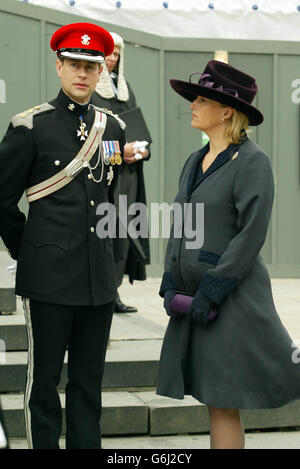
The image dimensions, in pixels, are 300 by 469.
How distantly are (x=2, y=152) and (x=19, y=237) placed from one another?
1.32 ft

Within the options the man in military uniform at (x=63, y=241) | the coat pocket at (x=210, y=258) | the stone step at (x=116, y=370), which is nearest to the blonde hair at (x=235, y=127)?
the coat pocket at (x=210, y=258)

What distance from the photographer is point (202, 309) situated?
4250 millimetres

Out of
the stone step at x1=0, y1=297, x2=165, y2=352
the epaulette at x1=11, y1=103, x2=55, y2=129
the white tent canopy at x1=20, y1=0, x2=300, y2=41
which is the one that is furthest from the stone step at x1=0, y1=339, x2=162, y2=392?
the white tent canopy at x1=20, y1=0, x2=300, y2=41

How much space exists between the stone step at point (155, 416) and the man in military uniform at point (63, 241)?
103 cm

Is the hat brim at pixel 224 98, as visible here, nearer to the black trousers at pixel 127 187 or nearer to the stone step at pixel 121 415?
the stone step at pixel 121 415

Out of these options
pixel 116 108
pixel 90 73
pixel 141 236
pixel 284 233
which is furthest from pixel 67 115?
pixel 284 233

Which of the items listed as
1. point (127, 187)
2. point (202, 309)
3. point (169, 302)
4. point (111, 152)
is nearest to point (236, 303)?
point (202, 309)

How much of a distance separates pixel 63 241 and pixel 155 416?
164 cm

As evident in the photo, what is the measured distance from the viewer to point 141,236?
7.49m

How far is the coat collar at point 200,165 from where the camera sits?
4406mm

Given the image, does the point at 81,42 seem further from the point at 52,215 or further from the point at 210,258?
the point at 210,258

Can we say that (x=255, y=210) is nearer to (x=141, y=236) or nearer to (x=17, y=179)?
(x=17, y=179)

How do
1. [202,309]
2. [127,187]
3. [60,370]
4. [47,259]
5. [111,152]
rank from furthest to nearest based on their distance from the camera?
[127,187], [111,152], [60,370], [47,259], [202,309]

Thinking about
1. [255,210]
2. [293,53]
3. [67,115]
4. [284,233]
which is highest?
[293,53]
